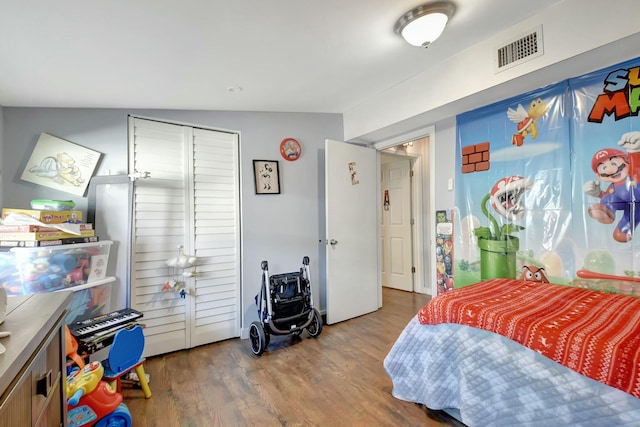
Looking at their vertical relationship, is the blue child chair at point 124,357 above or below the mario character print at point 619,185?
below

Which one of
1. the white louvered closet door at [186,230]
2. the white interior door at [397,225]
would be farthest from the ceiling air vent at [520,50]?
the white interior door at [397,225]

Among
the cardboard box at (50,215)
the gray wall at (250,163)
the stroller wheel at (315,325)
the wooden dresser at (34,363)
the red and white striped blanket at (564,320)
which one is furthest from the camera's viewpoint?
the stroller wheel at (315,325)

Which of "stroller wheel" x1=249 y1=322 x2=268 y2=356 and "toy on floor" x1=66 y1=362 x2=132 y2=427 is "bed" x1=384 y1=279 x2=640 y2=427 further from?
"toy on floor" x1=66 y1=362 x2=132 y2=427

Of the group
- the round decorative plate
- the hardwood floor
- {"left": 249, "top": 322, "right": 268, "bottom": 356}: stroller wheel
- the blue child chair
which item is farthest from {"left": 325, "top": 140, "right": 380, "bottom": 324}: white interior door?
the blue child chair

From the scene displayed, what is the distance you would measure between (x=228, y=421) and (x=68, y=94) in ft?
7.89

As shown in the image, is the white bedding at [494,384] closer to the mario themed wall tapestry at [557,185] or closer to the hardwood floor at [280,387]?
the hardwood floor at [280,387]

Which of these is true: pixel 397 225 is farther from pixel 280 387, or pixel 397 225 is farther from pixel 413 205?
pixel 280 387

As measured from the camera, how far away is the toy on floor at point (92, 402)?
1.42m

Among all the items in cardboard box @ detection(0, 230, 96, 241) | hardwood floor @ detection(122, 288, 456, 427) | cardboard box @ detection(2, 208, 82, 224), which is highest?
cardboard box @ detection(2, 208, 82, 224)

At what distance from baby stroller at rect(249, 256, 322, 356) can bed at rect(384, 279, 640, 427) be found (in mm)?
1027

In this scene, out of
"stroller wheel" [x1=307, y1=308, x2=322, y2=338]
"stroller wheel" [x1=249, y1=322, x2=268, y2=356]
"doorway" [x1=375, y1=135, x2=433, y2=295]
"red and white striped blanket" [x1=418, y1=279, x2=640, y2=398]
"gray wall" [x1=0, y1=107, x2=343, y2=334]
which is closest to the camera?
"red and white striped blanket" [x1=418, y1=279, x2=640, y2=398]

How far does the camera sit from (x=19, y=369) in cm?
66

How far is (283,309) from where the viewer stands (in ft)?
8.73

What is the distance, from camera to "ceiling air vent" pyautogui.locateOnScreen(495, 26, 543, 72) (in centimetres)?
176
